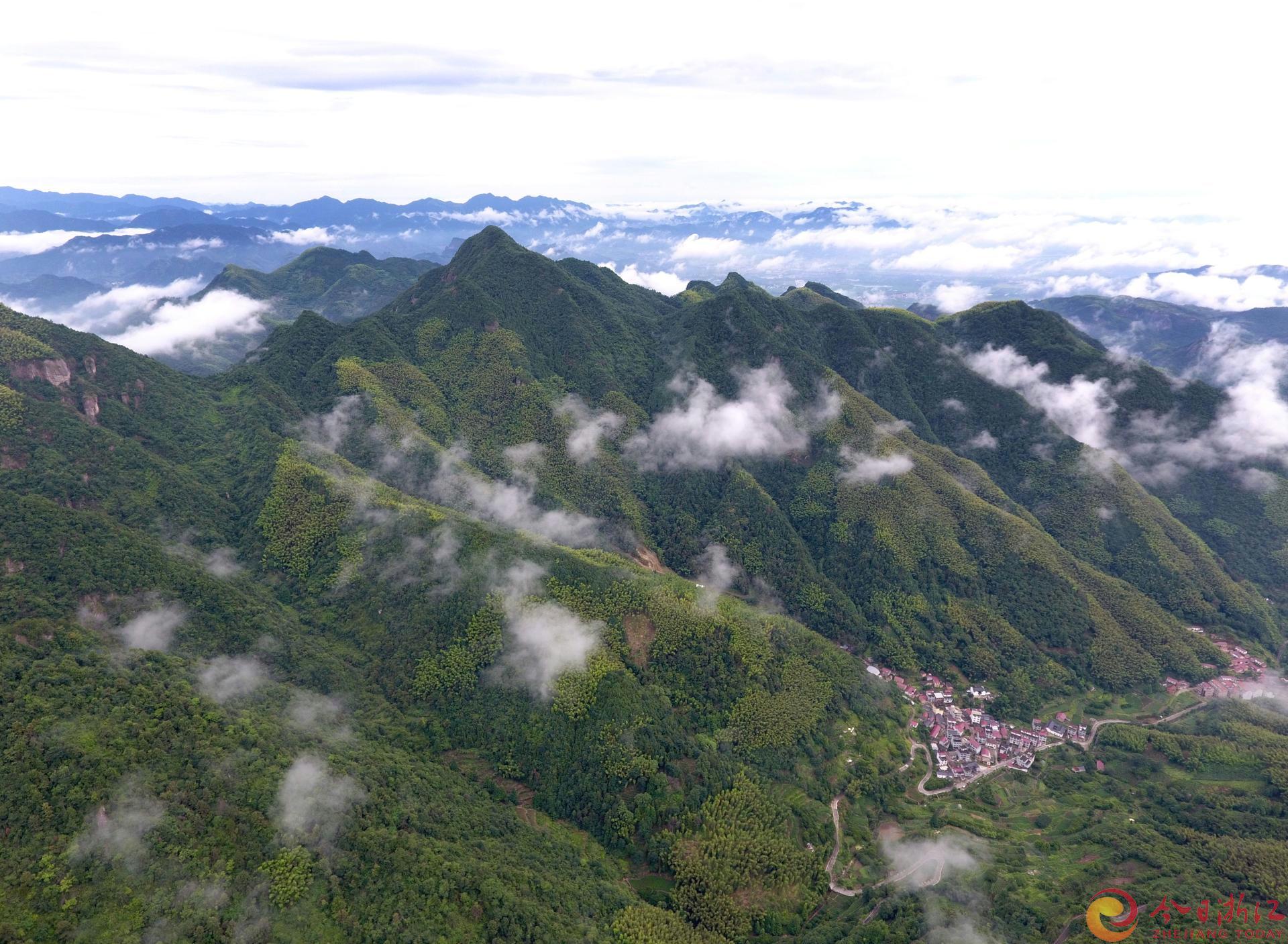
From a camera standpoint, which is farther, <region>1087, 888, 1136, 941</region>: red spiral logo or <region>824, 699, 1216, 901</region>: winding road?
<region>824, 699, 1216, 901</region>: winding road

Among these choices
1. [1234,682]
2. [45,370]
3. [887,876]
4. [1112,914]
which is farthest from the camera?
[1234,682]

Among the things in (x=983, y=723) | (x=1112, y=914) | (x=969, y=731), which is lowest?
(x=969, y=731)

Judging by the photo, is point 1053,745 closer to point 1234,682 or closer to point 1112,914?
point 1234,682

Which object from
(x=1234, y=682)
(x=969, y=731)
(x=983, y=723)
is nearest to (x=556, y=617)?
(x=969, y=731)

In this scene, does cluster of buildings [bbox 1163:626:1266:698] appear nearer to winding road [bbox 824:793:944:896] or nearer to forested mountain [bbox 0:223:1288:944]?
forested mountain [bbox 0:223:1288:944]

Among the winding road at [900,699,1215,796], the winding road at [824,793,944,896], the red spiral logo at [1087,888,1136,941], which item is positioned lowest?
the winding road at [900,699,1215,796]

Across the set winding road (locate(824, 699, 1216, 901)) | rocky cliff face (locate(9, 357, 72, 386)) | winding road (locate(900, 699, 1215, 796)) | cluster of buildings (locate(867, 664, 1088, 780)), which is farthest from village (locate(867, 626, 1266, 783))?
rocky cliff face (locate(9, 357, 72, 386))

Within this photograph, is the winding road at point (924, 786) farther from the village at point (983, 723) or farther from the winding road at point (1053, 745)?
the village at point (983, 723)

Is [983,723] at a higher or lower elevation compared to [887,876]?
lower
